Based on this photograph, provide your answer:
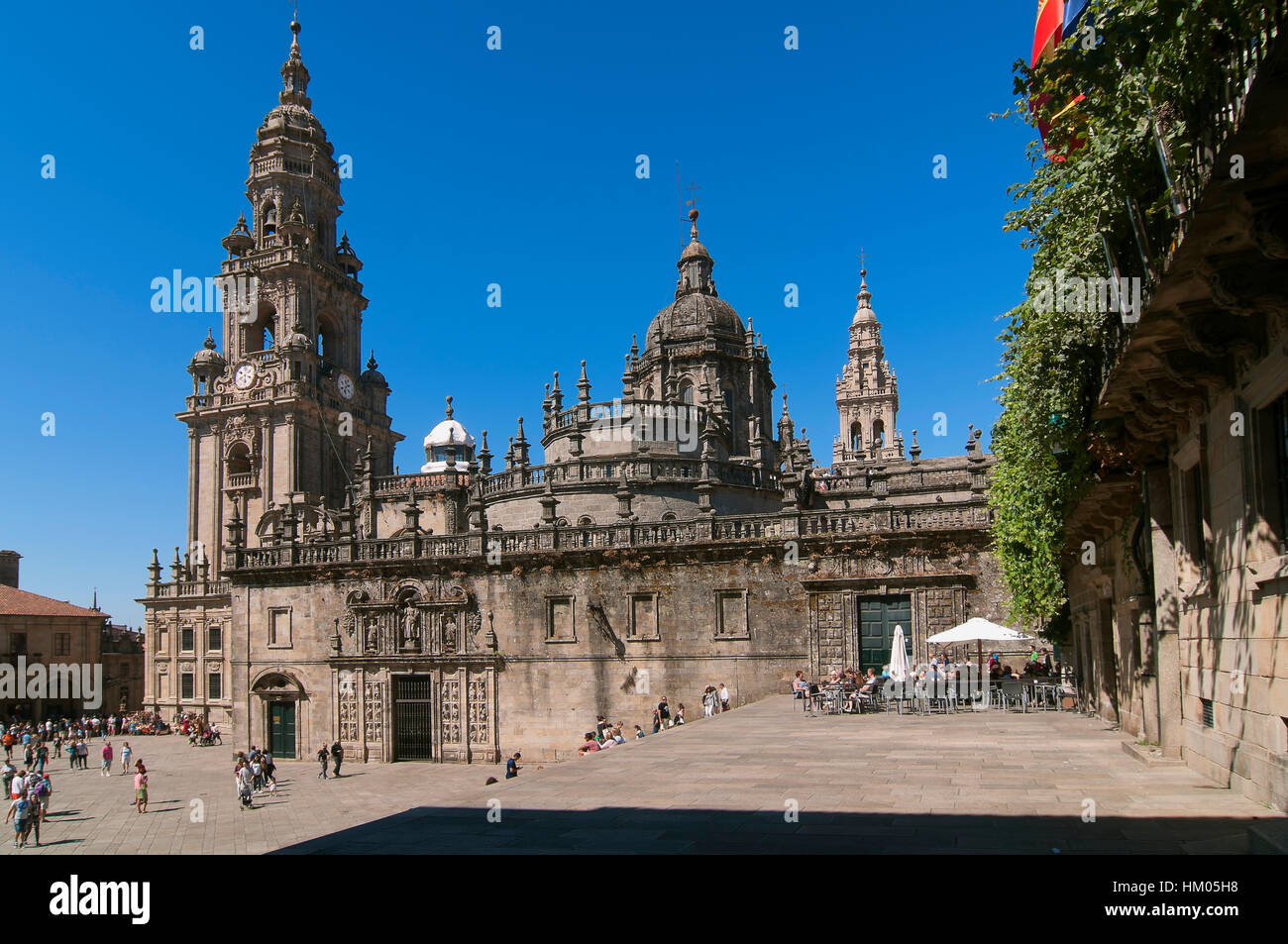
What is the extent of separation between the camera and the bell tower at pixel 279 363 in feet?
182

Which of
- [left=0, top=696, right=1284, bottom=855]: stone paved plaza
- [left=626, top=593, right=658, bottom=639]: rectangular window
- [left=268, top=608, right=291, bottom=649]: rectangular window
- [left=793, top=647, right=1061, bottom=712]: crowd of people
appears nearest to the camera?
[left=0, top=696, right=1284, bottom=855]: stone paved plaza

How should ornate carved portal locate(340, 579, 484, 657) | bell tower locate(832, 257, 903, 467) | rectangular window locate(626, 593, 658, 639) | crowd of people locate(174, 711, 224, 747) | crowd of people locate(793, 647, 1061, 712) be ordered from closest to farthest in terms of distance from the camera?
crowd of people locate(793, 647, 1061, 712) → rectangular window locate(626, 593, 658, 639) → ornate carved portal locate(340, 579, 484, 657) → crowd of people locate(174, 711, 224, 747) → bell tower locate(832, 257, 903, 467)

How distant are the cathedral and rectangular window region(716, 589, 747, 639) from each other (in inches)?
2.6

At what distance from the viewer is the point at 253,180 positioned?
A: 193ft

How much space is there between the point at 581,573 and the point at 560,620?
1.67 metres

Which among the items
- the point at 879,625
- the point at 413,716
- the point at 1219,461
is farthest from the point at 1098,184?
the point at 413,716

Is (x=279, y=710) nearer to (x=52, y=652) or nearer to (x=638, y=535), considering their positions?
(x=638, y=535)

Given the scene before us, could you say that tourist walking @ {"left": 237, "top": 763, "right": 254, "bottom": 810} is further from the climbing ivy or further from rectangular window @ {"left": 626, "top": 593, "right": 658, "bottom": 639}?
the climbing ivy

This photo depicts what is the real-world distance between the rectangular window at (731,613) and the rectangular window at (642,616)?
2.02 metres

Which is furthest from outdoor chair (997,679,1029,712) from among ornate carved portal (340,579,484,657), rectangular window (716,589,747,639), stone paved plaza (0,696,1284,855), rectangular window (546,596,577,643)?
ornate carved portal (340,579,484,657)

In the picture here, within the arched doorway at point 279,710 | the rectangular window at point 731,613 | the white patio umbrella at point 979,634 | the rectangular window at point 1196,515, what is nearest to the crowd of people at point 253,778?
the arched doorway at point 279,710

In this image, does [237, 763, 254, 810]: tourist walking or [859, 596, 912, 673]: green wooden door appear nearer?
[859, 596, 912, 673]: green wooden door

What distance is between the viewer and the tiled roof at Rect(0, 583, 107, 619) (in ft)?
203
